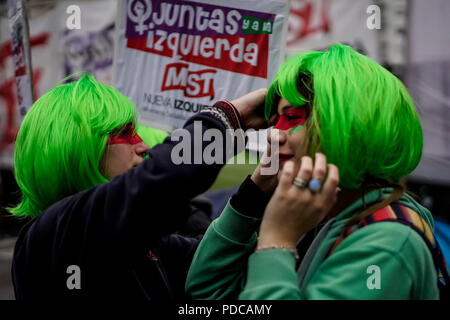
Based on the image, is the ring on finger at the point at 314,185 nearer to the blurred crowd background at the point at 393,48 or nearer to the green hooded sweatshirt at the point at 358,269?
the green hooded sweatshirt at the point at 358,269

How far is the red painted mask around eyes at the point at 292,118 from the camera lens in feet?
4.77

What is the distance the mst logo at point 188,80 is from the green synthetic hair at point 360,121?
117 centimetres

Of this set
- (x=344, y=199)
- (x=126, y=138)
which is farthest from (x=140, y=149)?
(x=344, y=199)

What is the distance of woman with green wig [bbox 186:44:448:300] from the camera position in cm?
117

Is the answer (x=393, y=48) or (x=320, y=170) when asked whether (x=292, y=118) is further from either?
(x=393, y=48)

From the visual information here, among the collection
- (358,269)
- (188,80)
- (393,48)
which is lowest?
(358,269)

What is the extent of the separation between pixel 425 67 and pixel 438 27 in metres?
0.41

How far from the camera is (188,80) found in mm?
2619

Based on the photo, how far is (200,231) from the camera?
274 cm

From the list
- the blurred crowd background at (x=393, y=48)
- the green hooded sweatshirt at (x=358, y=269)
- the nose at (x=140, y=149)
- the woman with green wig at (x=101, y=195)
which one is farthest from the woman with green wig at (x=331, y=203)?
the blurred crowd background at (x=393, y=48)

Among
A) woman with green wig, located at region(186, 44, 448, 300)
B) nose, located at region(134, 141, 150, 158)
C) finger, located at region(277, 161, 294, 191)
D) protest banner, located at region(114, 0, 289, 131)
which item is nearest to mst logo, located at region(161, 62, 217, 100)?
protest banner, located at region(114, 0, 289, 131)

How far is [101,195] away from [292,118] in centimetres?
60

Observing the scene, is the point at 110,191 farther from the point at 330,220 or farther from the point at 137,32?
the point at 137,32

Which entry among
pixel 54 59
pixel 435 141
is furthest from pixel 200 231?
pixel 54 59
